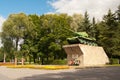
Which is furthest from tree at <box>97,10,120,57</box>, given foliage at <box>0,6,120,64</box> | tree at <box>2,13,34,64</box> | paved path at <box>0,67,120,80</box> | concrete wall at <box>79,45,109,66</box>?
paved path at <box>0,67,120,80</box>

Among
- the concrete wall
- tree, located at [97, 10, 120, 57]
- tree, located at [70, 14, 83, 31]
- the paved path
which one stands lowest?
the paved path

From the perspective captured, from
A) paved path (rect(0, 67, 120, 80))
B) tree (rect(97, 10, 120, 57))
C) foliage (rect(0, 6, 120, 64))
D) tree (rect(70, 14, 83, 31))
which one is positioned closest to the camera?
paved path (rect(0, 67, 120, 80))

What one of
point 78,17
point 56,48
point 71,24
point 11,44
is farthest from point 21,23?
point 78,17

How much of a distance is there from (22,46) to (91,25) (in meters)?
18.4

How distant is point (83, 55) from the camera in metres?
43.9

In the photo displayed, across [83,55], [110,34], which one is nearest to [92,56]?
[83,55]

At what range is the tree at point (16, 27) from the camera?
59.5 m

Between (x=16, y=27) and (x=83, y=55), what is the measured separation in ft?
72.9

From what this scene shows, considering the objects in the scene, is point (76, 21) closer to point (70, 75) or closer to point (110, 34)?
point (110, 34)

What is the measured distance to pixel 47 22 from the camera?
6225 cm

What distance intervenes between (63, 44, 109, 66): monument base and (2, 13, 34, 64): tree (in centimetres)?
1751

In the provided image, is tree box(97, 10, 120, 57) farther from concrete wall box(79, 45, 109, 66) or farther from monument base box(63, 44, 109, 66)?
monument base box(63, 44, 109, 66)

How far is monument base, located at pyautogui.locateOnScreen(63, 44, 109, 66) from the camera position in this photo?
144 ft

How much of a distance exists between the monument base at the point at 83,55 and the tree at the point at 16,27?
1751 centimetres
